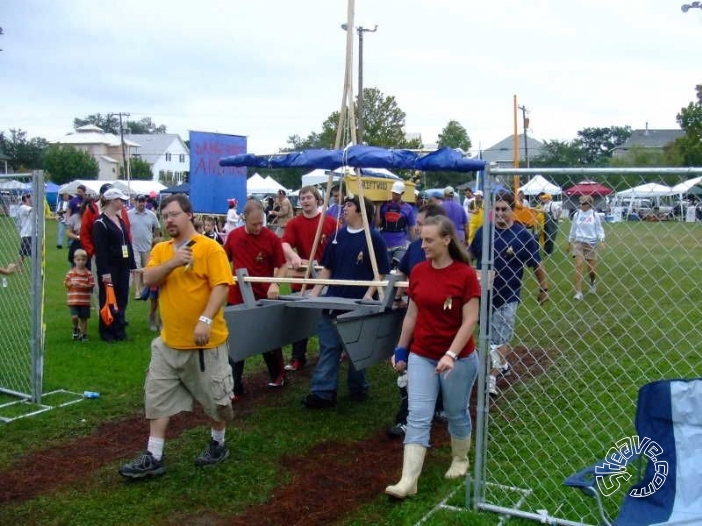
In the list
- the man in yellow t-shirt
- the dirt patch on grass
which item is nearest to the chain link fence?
the dirt patch on grass

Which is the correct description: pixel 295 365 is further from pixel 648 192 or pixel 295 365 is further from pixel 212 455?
pixel 648 192

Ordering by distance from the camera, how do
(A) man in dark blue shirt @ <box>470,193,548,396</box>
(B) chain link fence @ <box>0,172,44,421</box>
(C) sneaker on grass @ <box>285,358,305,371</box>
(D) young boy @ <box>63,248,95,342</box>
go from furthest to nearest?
(D) young boy @ <box>63,248,95,342</box> < (C) sneaker on grass @ <box>285,358,305,371</box> < (B) chain link fence @ <box>0,172,44,421</box> < (A) man in dark blue shirt @ <box>470,193,548,396</box>

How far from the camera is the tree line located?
4053 centimetres

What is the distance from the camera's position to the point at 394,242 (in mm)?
10453

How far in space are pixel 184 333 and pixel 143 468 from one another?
3.03ft

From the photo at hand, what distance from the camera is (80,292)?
30.3 feet

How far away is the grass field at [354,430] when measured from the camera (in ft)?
14.4

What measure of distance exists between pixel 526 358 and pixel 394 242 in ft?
9.47

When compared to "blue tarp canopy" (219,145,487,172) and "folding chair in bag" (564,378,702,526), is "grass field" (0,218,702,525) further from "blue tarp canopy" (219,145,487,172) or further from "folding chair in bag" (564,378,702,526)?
"blue tarp canopy" (219,145,487,172)

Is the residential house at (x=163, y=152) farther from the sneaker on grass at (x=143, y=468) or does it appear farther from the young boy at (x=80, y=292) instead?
the sneaker on grass at (x=143, y=468)

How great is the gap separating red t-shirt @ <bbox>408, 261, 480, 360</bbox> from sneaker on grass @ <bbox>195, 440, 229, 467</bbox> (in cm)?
166

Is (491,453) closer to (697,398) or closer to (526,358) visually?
(697,398)

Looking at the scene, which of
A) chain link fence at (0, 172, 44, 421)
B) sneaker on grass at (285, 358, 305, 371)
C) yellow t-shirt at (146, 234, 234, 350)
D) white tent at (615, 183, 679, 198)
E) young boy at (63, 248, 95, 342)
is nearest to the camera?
white tent at (615, 183, 679, 198)

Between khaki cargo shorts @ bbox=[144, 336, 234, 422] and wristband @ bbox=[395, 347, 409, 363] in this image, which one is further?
khaki cargo shorts @ bbox=[144, 336, 234, 422]
